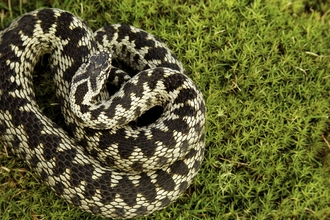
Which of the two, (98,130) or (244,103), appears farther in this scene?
(244,103)

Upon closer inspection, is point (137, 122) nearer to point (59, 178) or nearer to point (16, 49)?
point (59, 178)

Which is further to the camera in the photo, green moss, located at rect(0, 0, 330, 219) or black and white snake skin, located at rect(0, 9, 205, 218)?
green moss, located at rect(0, 0, 330, 219)

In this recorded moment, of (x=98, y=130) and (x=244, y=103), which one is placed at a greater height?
(x=98, y=130)

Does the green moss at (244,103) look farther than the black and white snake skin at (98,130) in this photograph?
Yes

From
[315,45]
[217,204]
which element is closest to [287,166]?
[217,204]
